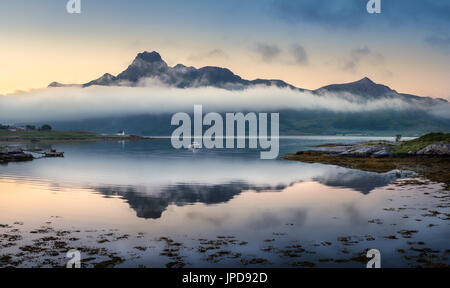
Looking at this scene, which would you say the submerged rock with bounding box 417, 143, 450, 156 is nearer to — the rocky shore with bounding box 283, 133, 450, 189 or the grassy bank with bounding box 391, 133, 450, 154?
the rocky shore with bounding box 283, 133, 450, 189

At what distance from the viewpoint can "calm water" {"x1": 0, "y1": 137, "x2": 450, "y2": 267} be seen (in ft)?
65.5

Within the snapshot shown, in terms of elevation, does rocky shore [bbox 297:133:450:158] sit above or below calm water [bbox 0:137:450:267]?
above

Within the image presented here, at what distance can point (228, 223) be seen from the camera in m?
27.9

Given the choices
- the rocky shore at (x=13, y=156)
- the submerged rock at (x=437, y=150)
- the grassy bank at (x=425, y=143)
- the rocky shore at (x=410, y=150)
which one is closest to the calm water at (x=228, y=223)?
the submerged rock at (x=437, y=150)

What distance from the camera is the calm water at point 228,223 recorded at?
1997cm

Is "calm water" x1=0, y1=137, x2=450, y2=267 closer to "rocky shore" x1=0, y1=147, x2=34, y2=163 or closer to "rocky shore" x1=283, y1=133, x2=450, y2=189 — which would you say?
"rocky shore" x1=283, y1=133, x2=450, y2=189

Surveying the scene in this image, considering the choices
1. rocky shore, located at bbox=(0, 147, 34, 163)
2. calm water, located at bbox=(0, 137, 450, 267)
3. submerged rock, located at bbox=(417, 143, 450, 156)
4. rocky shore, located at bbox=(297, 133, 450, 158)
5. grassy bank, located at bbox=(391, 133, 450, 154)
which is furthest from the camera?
rocky shore, located at bbox=(0, 147, 34, 163)

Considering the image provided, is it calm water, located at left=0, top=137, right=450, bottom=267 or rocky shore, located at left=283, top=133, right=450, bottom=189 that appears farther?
rocky shore, located at left=283, top=133, right=450, bottom=189

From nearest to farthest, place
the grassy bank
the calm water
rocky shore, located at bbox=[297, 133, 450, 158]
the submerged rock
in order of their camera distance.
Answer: the calm water < the submerged rock < rocky shore, located at bbox=[297, 133, 450, 158] < the grassy bank

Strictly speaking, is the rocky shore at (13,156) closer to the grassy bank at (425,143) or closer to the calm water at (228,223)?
the calm water at (228,223)

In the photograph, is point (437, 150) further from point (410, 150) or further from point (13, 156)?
point (13, 156)

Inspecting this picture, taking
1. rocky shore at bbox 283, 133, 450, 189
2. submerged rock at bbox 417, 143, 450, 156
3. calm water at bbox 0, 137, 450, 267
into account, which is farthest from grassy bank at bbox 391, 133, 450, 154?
calm water at bbox 0, 137, 450, 267
